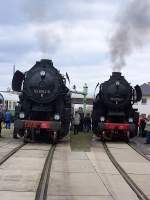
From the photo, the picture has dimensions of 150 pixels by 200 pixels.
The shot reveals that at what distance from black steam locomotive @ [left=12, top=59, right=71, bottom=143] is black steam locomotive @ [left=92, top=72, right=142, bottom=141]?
9.13ft

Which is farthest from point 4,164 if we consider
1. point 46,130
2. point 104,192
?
point 46,130

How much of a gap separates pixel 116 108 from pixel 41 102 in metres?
4.74

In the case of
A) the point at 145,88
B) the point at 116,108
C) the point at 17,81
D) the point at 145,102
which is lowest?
the point at 116,108

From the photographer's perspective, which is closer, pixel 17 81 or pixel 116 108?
pixel 17 81

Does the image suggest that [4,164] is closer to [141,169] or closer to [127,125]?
[141,169]

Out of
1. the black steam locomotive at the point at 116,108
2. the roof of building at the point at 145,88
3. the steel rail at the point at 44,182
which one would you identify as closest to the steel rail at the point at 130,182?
the steel rail at the point at 44,182

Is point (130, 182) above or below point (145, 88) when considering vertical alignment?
below

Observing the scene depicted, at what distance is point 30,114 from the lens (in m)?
25.8

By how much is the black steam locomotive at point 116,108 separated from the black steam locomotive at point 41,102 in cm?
278

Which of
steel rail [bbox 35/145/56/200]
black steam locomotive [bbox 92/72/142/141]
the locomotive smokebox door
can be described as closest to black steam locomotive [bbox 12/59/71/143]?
the locomotive smokebox door

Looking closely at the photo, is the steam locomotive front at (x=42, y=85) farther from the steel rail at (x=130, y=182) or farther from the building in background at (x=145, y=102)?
the building in background at (x=145, y=102)

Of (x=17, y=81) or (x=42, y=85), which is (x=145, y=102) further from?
(x=42, y=85)

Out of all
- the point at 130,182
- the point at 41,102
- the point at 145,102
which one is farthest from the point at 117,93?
the point at 145,102

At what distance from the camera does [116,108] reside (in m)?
28.5
